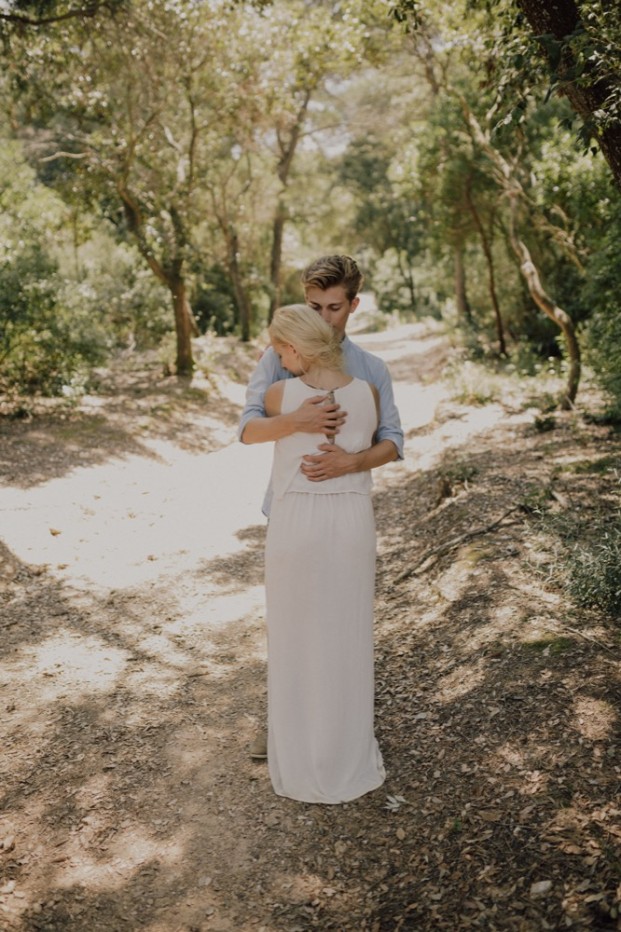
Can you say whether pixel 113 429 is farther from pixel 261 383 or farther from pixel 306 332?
pixel 306 332

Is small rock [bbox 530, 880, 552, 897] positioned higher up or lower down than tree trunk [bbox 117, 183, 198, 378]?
lower down

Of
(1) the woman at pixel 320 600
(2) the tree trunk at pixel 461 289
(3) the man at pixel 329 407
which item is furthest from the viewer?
(2) the tree trunk at pixel 461 289

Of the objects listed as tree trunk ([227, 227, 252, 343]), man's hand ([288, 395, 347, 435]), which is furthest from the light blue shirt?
tree trunk ([227, 227, 252, 343])

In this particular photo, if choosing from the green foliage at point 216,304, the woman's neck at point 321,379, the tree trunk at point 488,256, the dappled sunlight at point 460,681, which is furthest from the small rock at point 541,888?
the green foliage at point 216,304

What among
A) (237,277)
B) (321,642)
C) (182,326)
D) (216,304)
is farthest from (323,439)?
(216,304)

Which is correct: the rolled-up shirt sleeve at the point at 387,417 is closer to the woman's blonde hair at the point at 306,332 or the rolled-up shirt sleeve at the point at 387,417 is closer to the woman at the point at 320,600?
the woman at the point at 320,600

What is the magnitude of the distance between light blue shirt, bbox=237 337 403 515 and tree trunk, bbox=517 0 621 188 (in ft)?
6.07

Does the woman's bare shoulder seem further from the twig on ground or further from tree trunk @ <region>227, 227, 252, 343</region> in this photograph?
tree trunk @ <region>227, 227, 252, 343</region>

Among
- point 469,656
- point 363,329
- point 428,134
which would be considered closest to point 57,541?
point 469,656

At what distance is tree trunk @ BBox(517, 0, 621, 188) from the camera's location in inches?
163

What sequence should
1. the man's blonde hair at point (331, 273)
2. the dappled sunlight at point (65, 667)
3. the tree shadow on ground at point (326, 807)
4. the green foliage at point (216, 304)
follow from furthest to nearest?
the green foliage at point (216, 304), the dappled sunlight at point (65, 667), the man's blonde hair at point (331, 273), the tree shadow on ground at point (326, 807)

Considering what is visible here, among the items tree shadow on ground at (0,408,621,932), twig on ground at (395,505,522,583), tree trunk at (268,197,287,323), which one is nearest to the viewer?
tree shadow on ground at (0,408,621,932)

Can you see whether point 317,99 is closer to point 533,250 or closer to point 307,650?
point 533,250

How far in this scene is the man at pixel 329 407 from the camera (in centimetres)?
342
